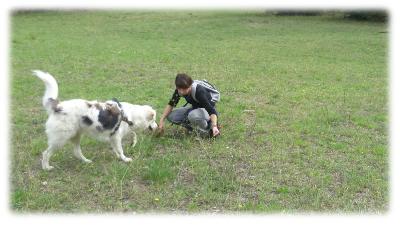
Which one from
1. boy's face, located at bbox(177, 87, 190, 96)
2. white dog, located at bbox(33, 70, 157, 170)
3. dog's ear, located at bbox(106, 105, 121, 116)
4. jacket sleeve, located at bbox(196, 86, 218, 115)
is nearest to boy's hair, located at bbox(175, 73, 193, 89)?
boy's face, located at bbox(177, 87, 190, 96)

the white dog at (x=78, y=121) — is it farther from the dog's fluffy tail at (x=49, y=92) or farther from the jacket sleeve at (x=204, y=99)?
the jacket sleeve at (x=204, y=99)

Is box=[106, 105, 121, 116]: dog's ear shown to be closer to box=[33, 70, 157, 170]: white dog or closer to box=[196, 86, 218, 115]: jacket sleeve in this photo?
box=[33, 70, 157, 170]: white dog

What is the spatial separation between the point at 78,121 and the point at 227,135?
8.09 feet

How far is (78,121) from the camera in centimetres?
569

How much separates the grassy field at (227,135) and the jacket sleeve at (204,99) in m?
0.50

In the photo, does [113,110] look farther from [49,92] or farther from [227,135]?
[227,135]

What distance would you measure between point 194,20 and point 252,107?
20274 mm

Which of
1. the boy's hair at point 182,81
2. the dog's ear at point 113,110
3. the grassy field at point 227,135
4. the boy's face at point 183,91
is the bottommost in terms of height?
the grassy field at point 227,135

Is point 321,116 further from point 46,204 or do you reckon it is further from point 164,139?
point 46,204

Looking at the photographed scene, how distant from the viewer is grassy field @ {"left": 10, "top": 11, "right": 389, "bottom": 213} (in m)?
5.09

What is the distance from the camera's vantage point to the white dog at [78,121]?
220 inches

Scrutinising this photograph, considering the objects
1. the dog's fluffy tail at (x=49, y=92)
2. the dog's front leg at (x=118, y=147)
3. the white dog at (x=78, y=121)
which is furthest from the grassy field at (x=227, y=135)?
the dog's fluffy tail at (x=49, y=92)

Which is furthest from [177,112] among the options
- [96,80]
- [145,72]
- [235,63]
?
[235,63]

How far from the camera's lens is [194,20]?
1129 inches
